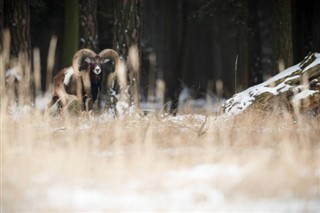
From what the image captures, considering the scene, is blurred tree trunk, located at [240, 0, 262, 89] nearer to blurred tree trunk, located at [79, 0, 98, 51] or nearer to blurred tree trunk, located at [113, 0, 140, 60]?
blurred tree trunk, located at [79, 0, 98, 51]

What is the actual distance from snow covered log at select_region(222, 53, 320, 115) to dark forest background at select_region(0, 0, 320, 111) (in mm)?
759

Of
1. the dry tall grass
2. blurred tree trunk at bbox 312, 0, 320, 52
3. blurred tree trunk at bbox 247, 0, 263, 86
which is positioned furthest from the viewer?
blurred tree trunk at bbox 247, 0, 263, 86

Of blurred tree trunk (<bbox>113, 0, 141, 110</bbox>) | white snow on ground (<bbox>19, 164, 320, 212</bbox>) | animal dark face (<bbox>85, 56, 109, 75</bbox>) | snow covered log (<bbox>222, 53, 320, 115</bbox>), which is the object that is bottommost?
white snow on ground (<bbox>19, 164, 320, 212</bbox>)

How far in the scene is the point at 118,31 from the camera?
35.0 feet

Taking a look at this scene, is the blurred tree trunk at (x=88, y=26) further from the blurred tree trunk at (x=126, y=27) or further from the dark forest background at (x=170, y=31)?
the blurred tree trunk at (x=126, y=27)

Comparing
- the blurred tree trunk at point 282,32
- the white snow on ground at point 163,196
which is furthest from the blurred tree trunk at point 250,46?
the white snow on ground at point 163,196

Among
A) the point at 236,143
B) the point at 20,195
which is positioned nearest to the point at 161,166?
the point at 20,195

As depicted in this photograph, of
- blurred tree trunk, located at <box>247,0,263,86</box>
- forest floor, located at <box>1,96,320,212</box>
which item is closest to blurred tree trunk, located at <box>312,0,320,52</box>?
blurred tree trunk, located at <box>247,0,263,86</box>

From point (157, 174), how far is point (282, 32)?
1004 cm

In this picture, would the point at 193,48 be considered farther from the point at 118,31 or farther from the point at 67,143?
the point at 67,143

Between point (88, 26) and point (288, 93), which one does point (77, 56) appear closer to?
point (288, 93)

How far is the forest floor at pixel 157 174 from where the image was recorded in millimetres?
3414

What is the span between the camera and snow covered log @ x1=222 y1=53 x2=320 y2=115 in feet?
27.5

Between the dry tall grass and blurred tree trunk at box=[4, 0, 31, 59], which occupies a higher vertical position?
blurred tree trunk at box=[4, 0, 31, 59]
